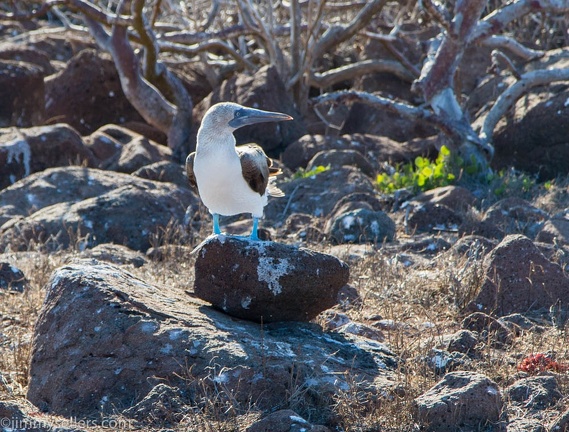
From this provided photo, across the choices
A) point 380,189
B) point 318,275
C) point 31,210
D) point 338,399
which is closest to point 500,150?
point 380,189

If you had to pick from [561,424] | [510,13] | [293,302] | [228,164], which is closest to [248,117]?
[228,164]

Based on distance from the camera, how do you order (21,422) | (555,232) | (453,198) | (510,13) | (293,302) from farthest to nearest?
(510,13), (453,198), (555,232), (293,302), (21,422)

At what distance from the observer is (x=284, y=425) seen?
374 centimetres

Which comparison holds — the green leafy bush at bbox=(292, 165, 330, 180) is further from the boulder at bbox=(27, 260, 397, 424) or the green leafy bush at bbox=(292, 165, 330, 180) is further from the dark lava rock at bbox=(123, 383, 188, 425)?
the dark lava rock at bbox=(123, 383, 188, 425)

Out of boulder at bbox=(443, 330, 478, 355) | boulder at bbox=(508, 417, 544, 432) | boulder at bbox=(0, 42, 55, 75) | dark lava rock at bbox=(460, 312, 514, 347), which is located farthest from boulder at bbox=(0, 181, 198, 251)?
boulder at bbox=(0, 42, 55, 75)

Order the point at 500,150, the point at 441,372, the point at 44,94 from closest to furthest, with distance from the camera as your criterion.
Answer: the point at 441,372 < the point at 500,150 < the point at 44,94

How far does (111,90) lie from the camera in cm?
1312

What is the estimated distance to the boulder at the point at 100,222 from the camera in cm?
774

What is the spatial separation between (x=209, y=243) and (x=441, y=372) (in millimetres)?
1432

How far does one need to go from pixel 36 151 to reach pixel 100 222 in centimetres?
268

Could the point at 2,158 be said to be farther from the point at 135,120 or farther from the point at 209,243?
the point at 209,243

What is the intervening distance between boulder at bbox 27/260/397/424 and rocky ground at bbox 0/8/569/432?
0.03 feet

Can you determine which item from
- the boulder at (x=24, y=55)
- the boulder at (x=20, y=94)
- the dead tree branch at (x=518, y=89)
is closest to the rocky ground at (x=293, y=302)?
the dead tree branch at (x=518, y=89)

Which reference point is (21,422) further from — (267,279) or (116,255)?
(116,255)
